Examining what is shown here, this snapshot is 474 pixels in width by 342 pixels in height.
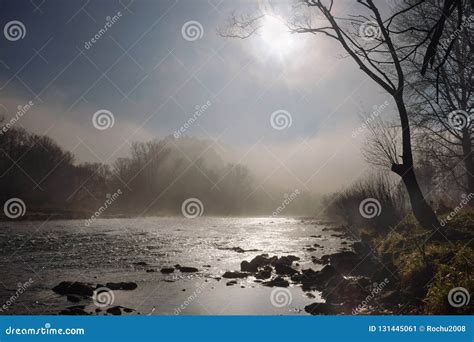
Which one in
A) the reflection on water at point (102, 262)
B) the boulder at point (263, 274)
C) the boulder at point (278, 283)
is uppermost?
the boulder at point (278, 283)

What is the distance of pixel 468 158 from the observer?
741 inches

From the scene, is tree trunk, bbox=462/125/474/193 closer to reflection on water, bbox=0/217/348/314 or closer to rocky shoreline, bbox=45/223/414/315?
rocky shoreline, bbox=45/223/414/315

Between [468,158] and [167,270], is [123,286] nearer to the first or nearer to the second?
[167,270]

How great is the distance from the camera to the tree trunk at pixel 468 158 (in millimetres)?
18547

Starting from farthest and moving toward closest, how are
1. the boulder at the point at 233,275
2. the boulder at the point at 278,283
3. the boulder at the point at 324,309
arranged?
1. the boulder at the point at 233,275
2. the boulder at the point at 278,283
3. the boulder at the point at 324,309

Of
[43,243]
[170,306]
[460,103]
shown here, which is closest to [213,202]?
[43,243]

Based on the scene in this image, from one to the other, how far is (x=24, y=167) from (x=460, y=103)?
56.8 meters

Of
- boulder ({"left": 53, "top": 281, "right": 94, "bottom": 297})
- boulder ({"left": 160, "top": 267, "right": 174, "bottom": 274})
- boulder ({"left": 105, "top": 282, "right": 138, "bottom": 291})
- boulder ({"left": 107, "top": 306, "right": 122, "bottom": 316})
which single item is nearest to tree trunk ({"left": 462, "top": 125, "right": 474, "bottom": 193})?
boulder ({"left": 160, "top": 267, "right": 174, "bottom": 274})

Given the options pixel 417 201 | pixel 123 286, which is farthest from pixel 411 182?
pixel 123 286

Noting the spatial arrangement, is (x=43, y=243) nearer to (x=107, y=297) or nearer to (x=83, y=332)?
(x=107, y=297)

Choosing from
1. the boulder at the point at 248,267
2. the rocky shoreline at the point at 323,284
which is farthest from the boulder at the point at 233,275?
the boulder at the point at 248,267

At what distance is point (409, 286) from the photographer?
9.02m

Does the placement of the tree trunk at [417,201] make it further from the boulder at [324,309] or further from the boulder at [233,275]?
the boulder at [233,275]

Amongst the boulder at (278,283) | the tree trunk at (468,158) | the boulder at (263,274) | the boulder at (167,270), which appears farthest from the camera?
the tree trunk at (468,158)
